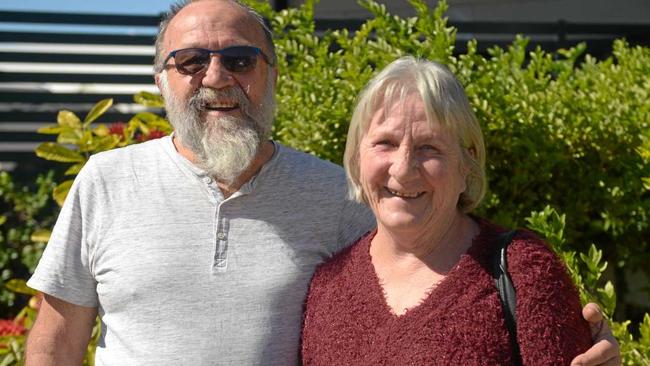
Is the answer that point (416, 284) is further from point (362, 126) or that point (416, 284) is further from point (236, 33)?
point (236, 33)

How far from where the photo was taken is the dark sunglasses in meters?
2.43

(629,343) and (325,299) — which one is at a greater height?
(325,299)

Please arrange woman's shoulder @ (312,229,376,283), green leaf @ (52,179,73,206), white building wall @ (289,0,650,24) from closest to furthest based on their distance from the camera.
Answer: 1. woman's shoulder @ (312,229,376,283)
2. green leaf @ (52,179,73,206)
3. white building wall @ (289,0,650,24)

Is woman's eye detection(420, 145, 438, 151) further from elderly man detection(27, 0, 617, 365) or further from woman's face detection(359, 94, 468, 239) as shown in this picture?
elderly man detection(27, 0, 617, 365)

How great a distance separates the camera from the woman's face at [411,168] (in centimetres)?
201

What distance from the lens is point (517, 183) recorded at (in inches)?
142

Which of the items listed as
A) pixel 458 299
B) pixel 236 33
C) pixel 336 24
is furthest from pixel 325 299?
pixel 336 24

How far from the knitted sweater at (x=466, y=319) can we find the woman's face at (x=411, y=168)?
0.43ft

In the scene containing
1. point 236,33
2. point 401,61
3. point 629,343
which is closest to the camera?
point 401,61

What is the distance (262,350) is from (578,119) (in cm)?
187

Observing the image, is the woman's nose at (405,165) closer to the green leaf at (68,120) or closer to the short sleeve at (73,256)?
the short sleeve at (73,256)

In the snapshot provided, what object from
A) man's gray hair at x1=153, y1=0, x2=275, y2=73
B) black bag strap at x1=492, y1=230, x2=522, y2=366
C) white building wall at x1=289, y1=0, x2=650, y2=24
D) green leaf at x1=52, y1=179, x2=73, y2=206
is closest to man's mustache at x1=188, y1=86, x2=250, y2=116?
man's gray hair at x1=153, y1=0, x2=275, y2=73

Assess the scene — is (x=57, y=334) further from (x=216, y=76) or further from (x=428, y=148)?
(x=428, y=148)

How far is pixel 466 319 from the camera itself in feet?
6.36
